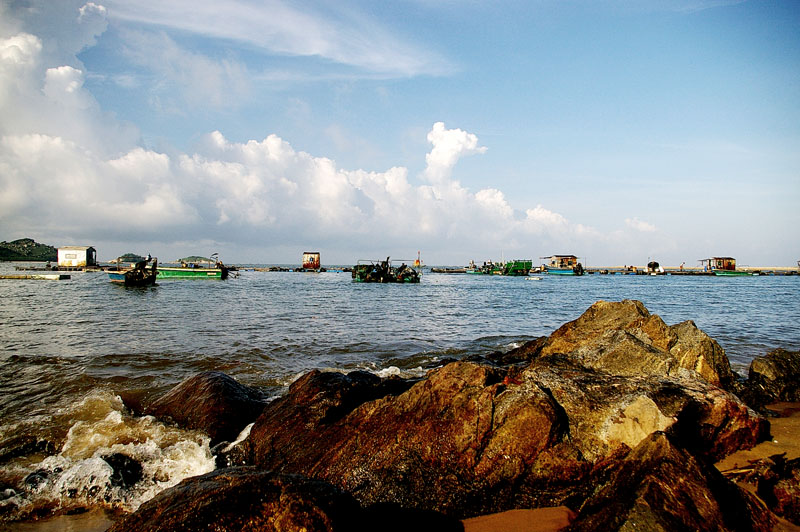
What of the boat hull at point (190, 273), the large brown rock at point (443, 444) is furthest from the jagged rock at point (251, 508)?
the boat hull at point (190, 273)

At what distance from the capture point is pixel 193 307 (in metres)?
26.8

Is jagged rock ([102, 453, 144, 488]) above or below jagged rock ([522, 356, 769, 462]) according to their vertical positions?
below

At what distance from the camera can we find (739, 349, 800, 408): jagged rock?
25.9ft

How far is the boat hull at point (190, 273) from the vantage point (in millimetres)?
62281

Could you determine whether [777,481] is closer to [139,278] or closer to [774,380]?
[774,380]

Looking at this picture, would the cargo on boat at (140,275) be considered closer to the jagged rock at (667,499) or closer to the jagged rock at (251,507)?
the jagged rock at (251,507)

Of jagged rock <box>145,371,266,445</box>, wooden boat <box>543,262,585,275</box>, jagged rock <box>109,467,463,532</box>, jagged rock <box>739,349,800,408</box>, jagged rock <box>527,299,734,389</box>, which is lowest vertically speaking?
jagged rock <box>145,371,266,445</box>

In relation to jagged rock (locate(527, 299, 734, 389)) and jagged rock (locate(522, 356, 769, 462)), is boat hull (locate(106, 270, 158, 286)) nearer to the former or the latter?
jagged rock (locate(527, 299, 734, 389))

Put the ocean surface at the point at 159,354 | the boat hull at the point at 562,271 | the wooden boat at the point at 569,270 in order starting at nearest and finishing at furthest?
the ocean surface at the point at 159,354 < the wooden boat at the point at 569,270 < the boat hull at the point at 562,271

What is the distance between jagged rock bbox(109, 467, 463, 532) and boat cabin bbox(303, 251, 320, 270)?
104 meters

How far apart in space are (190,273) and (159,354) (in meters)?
57.0

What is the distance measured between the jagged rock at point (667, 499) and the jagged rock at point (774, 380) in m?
5.20

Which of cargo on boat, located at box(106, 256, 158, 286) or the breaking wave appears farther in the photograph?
cargo on boat, located at box(106, 256, 158, 286)

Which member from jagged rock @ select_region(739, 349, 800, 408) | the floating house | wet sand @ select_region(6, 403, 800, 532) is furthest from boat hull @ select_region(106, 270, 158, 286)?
the floating house
